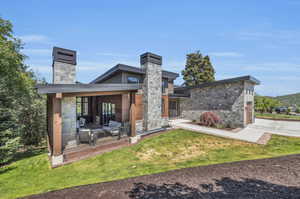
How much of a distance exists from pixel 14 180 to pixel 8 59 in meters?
9.01

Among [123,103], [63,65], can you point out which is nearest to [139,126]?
[123,103]

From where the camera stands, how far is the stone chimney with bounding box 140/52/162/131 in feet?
33.6

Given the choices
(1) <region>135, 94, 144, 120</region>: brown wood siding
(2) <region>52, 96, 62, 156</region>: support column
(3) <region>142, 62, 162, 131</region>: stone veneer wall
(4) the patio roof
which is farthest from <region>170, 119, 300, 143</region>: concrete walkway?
(2) <region>52, 96, 62, 156</region>: support column

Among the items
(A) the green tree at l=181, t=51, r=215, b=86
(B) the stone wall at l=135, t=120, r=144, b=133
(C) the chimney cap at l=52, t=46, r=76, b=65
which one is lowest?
(B) the stone wall at l=135, t=120, r=144, b=133

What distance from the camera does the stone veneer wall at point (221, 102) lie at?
12.4 m

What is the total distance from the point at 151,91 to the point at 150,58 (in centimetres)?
261

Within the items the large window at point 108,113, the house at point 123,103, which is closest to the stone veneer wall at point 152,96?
the house at point 123,103

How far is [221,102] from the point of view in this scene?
44.5 ft

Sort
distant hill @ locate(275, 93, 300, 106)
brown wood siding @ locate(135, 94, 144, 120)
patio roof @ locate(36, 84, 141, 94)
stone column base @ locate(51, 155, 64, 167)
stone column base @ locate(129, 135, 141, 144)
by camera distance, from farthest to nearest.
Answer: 1. distant hill @ locate(275, 93, 300, 106)
2. brown wood siding @ locate(135, 94, 144, 120)
3. stone column base @ locate(129, 135, 141, 144)
4. stone column base @ locate(51, 155, 64, 167)
5. patio roof @ locate(36, 84, 141, 94)

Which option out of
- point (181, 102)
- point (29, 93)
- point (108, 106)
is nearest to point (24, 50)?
point (29, 93)

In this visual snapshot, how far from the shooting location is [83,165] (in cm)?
586

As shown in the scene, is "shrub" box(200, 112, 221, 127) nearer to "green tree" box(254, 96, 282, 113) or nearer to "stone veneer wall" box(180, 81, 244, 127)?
"stone veneer wall" box(180, 81, 244, 127)

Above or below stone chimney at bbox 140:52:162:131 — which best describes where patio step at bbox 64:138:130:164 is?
below

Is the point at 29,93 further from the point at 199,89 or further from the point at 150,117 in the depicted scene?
the point at 199,89
